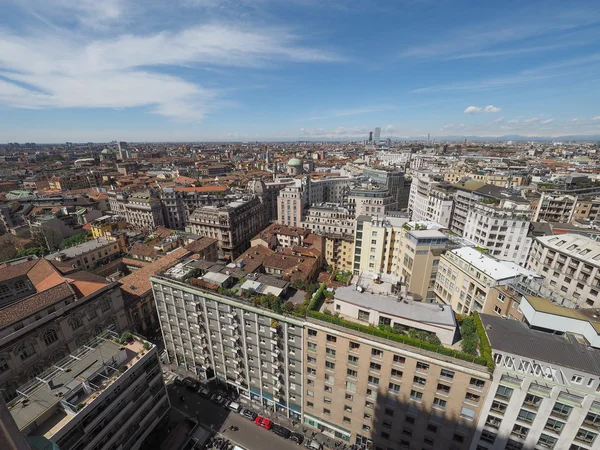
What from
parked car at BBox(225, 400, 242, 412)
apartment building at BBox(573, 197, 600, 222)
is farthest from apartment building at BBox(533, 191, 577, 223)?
parked car at BBox(225, 400, 242, 412)

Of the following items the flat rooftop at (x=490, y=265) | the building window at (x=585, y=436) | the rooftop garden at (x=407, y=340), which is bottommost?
the building window at (x=585, y=436)

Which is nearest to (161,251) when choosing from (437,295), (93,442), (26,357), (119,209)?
(26,357)

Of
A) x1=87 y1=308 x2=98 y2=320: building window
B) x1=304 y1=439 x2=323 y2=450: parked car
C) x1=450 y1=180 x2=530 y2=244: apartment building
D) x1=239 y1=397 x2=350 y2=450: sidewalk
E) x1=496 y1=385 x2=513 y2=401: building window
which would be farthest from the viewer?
x1=450 y1=180 x2=530 y2=244: apartment building

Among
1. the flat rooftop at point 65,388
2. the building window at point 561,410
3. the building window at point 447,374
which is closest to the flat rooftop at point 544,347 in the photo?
the building window at point 561,410

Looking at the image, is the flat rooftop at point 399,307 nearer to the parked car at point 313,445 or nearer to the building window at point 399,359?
the building window at point 399,359

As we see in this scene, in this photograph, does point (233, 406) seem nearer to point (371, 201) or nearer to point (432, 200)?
point (371, 201)

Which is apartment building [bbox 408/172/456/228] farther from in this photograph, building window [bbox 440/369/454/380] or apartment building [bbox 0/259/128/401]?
apartment building [bbox 0/259/128/401]
